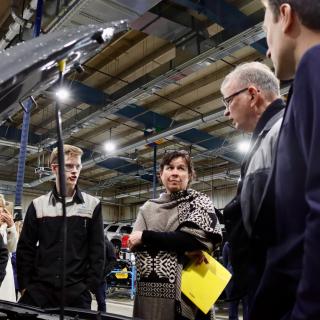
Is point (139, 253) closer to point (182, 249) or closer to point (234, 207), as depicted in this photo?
point (182, 249)

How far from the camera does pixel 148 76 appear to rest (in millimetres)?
5840

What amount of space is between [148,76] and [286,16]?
517 cm

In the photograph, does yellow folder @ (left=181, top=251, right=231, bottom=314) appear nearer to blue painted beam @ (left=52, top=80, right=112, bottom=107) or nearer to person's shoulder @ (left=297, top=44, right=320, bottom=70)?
person's shoulder @ (left=297, top=44, right=320, bottom=70)

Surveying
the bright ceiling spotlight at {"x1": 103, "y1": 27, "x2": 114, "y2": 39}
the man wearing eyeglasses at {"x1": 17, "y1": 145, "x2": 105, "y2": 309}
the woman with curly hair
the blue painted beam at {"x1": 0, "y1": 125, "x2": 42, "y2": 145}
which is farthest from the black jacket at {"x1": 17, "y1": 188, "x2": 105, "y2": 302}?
the blue painted beam at {"x1": 0, "y1": 125, "x2": 42, "y2": 145}

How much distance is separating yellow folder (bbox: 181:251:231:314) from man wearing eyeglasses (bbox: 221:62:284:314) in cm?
45

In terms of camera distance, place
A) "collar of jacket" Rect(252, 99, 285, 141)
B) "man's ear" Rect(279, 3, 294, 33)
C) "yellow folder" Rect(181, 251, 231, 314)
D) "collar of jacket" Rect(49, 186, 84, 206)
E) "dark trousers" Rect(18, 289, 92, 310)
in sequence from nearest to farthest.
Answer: "man's ear" Rect(279, 3, 294, 33) < "collar of jacket" Rect(252, 99, 285, 141) < "yellow folder" Rect(181, 251, 231, 314) < "dark trousers" Rect(18, 289, 92, 310) < "collar of jacket" Rect(49, 186, 84, 206)

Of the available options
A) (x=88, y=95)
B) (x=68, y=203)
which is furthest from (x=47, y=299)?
(x=88, y=95)

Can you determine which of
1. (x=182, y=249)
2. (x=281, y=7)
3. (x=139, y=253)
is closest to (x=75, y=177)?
(x=139, y=253)

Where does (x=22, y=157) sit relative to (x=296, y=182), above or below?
above

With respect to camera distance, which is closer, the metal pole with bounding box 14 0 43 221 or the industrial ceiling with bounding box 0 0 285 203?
the metal pole with bounding box 14 0 43 221

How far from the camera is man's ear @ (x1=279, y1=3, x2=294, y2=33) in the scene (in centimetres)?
78

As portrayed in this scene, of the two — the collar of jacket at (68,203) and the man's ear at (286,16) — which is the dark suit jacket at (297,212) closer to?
the man's ear at (286,16)

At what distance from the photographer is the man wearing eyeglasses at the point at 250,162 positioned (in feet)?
3.13

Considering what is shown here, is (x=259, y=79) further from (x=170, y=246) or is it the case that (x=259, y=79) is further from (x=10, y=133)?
(x=10, y=133)
